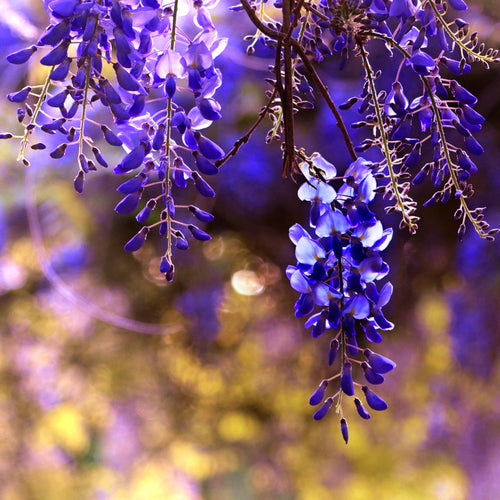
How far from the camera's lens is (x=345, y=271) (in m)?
0.28

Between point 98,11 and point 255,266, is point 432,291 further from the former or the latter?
point 98,11

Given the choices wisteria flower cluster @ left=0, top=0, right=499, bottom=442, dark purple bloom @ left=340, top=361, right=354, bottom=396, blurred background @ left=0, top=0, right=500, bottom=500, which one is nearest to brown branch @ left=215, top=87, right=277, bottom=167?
wisteria flower cluster @ left=0, top=0, right=499, bottom=442

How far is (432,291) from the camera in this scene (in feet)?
3.75

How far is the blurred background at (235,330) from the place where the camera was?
102 centimetres

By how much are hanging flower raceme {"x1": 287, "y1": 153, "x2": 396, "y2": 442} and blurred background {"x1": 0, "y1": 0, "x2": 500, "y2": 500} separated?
21.7 inches

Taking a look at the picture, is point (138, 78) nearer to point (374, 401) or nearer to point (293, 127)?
point (293, 127)

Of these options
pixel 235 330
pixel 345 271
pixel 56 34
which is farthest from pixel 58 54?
pixel 235 330

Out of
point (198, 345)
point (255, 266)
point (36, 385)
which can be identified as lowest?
point (36, 385)

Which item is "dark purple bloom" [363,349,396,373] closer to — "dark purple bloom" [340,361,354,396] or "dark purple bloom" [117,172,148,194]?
"dark purple bloom" [340,361,354,396]

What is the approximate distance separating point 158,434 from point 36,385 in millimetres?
339

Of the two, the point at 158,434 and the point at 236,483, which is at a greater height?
the point at 158,434

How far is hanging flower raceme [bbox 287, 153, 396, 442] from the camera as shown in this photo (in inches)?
10.4

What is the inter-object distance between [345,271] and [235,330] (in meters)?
1.01

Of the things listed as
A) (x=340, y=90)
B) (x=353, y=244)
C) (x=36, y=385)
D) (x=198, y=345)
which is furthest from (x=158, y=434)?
(x=353, y=244)
